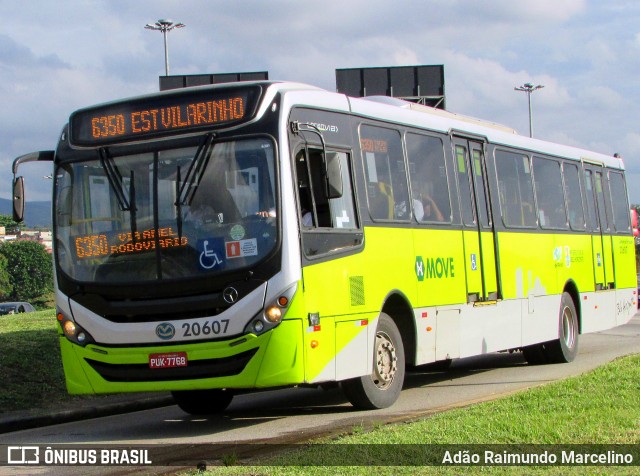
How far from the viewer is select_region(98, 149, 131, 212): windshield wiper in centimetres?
1120

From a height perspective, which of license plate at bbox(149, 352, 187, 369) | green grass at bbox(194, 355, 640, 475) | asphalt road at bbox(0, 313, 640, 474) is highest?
license plate at bbox(149, 352, 187, 369)

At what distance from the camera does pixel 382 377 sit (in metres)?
12.4

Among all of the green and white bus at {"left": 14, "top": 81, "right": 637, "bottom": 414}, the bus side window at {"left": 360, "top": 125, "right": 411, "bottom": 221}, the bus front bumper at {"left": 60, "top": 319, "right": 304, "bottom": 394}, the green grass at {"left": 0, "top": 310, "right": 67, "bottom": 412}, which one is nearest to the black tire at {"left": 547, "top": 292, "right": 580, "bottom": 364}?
the green and white bus at {"left": 14, "top": 81, "right": 637, "bottom": 414}

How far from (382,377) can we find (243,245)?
2676 millimetres

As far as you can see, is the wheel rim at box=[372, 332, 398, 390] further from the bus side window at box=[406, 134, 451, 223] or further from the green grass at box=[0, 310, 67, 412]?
the green grass at box=[0, 310, 67, 412]

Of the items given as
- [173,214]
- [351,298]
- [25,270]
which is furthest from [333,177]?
[25,270]

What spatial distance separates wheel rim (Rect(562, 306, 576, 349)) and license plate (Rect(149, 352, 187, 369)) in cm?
922

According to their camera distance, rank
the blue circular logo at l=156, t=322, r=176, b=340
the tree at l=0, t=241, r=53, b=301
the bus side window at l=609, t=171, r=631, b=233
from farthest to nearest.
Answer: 1. the tree at l=0, t=241, r=53, b=301
2. the bus side window at l=609, t=171, r=631, b=233
3. the blue circular logo at l=156, t=322, r=176, b=340

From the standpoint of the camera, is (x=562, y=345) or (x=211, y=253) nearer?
(x=211, y=253)

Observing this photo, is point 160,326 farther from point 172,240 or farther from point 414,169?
point 414,169

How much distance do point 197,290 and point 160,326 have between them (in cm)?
51

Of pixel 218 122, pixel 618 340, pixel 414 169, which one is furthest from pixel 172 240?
pixel 618 340

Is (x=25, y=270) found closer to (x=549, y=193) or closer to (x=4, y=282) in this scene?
(x=4, y=282)

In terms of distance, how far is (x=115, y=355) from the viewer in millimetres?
11062
